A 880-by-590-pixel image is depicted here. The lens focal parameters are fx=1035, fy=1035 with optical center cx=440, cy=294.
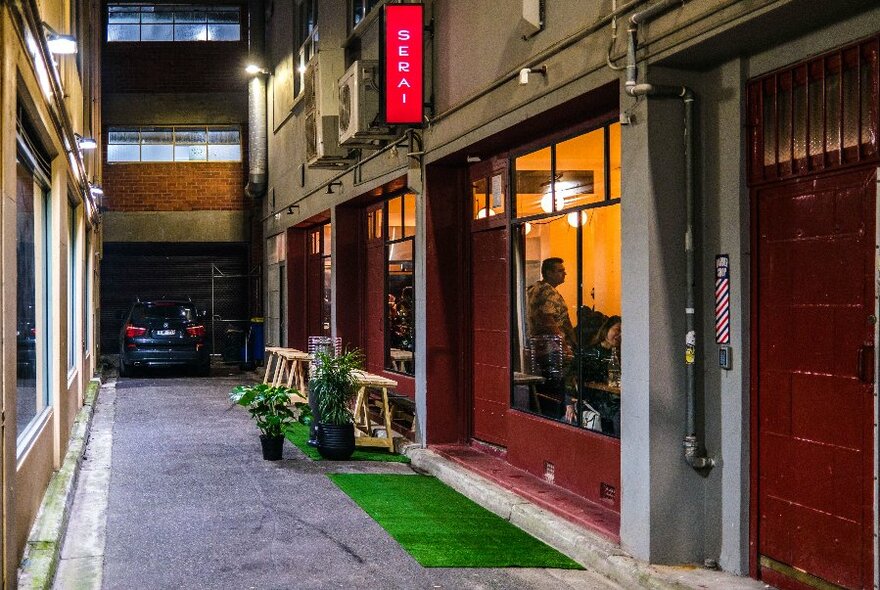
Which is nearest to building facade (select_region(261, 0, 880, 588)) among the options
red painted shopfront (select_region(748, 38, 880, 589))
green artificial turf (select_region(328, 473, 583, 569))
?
red painted shopfront (select_region(748, 38, 880, 589))

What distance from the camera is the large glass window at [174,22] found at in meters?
26.9

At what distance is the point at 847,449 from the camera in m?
5.62

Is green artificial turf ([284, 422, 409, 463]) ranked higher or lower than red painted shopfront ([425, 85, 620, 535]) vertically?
lower

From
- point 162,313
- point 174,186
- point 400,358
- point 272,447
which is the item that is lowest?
point 272,447

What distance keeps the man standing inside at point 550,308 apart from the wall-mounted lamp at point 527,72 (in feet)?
5.62

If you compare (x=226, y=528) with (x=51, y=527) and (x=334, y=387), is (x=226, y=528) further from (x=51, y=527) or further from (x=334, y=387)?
(x=334, y=387)

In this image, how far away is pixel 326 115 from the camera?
14.1 m

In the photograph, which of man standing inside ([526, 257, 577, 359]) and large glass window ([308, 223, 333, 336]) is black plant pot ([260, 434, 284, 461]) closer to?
man standing inside ([526, 257, 577, 359])

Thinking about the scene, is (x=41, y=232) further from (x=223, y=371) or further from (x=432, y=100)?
(x=223, y=371)

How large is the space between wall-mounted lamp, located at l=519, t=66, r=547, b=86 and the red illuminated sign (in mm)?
3076

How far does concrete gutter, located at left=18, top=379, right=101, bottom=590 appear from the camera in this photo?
613 centimetres

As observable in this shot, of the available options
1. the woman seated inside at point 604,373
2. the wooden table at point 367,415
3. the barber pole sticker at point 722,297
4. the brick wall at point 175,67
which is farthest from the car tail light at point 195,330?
the barber pole sticker at point 722,297

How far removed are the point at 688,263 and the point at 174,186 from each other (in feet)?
72.0

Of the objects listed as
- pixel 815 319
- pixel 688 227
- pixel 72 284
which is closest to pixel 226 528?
pixel 688 227
